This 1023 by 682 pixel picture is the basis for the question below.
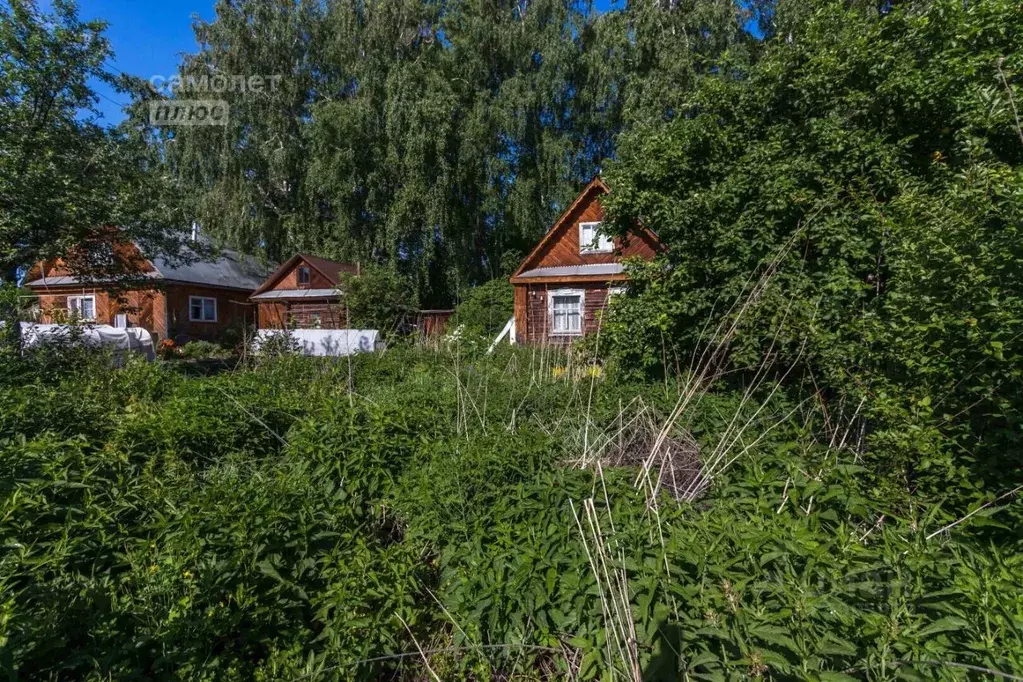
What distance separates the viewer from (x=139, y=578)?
251cm

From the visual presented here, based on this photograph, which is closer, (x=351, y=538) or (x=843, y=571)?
(x=843, y=571)

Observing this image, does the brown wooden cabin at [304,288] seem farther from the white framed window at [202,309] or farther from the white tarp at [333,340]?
the white tarp at [333,340]

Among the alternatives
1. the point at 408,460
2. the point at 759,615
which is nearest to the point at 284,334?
the point at 408,460

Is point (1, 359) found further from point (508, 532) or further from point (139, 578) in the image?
point (508, 532)

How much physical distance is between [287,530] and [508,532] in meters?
1.16

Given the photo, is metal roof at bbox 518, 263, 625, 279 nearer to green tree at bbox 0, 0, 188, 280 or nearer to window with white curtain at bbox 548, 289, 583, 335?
window with white curtain at bbox 548, 289, 583, 335

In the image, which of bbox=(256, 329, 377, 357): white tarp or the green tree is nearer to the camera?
the green tree

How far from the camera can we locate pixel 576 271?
16828 millimetres

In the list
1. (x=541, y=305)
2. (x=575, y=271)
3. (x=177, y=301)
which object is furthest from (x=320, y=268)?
(x=575, y=271)

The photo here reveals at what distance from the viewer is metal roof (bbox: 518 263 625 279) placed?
16.5 m

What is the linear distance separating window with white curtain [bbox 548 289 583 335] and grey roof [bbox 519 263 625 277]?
1.80ft

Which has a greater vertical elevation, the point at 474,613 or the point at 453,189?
the point at 453,189

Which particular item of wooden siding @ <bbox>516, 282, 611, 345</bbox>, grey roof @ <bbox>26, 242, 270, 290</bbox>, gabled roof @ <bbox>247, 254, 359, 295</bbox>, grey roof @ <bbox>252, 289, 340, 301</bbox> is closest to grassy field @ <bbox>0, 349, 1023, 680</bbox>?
wooden siding @ <bbox>516, 282, 611, 345</bbox>

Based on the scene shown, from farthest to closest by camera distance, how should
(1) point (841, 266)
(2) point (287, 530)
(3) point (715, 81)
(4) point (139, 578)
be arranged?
1. (3) point (715, 81)
2. (1) point (841, 266)
3. (2) point (287, 530)
4. (4) point (139, 578)
